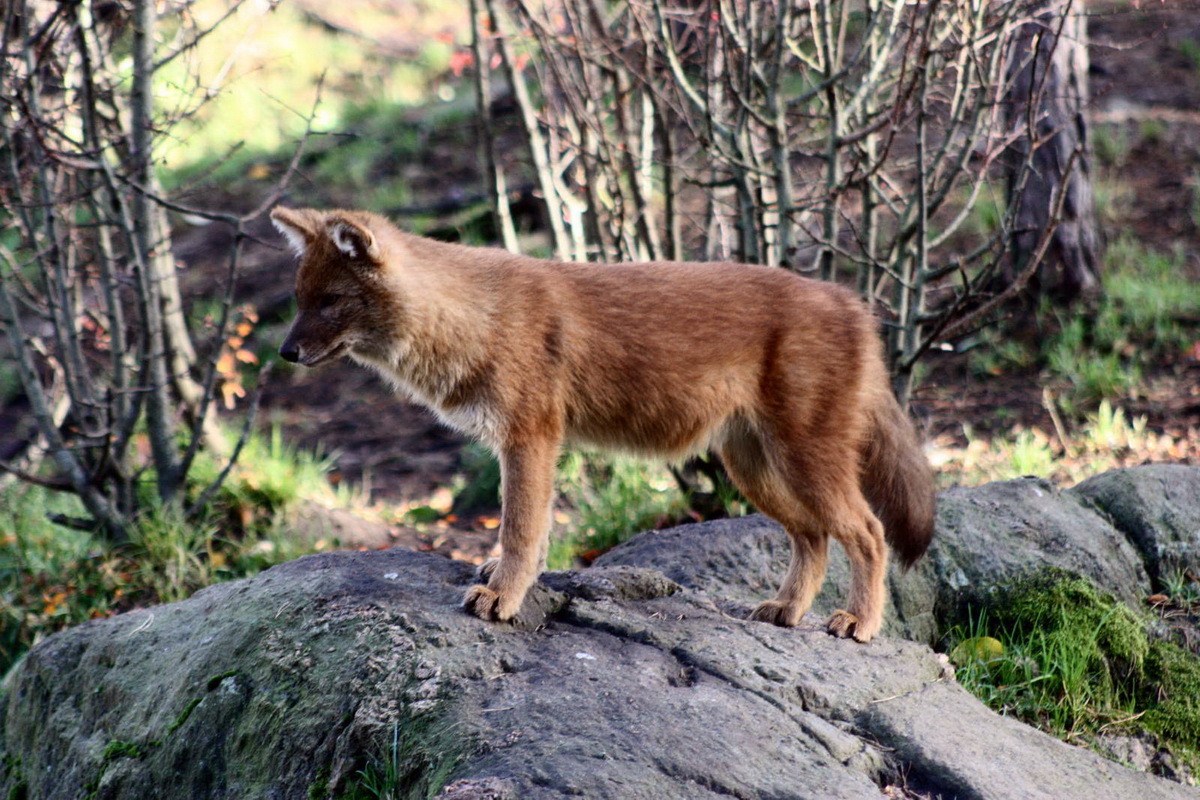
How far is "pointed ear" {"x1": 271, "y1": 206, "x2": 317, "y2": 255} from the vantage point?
14.7ft

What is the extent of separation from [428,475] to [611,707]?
5925 millimetres

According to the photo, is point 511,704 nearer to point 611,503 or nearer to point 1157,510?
point 611,503

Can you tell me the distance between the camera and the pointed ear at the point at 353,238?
14.0ft

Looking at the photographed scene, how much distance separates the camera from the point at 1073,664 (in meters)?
4.70

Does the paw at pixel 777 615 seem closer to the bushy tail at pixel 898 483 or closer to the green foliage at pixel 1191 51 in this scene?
the bushy tail at pixel 898 483

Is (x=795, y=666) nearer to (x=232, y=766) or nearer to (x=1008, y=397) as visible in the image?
(x=232, y=766)

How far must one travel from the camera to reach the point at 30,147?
6.50 m

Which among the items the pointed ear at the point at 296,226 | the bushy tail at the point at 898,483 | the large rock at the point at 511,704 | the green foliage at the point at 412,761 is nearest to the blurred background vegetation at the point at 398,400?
the pointed ear at the point at 296,226

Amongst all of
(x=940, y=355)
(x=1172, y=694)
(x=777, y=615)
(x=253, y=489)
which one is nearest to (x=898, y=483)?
(x=777, y=615)

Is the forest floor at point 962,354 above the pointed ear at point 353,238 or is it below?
below

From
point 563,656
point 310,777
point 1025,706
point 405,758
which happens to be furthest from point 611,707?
point 1025,706

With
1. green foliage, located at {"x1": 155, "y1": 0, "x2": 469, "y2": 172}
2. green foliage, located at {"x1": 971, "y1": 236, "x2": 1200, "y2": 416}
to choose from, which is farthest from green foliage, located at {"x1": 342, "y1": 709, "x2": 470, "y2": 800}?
green foliage, located at {"x1": 155, "y1": 0, "x2": 469, "y2": 172}

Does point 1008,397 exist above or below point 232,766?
below

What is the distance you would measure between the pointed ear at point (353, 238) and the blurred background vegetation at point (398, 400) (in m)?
1.42
